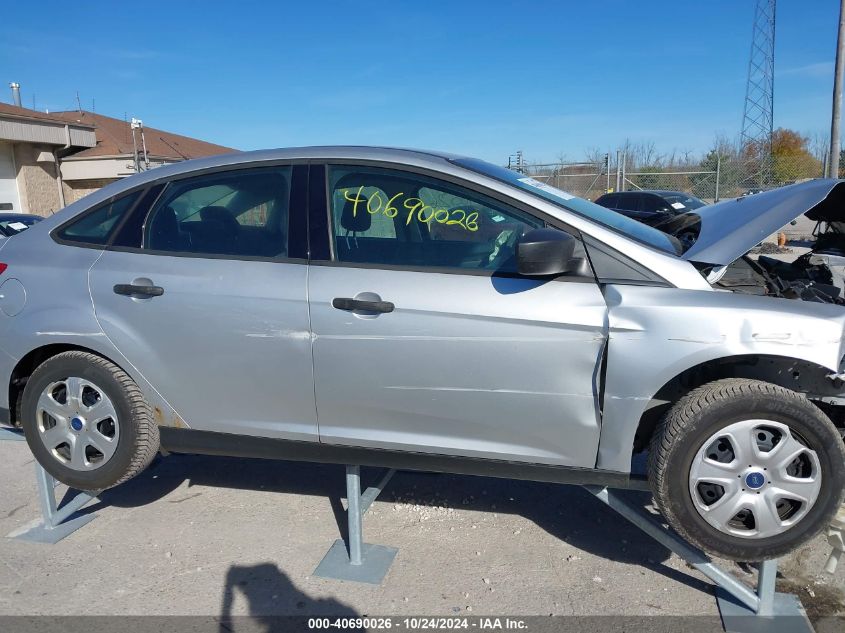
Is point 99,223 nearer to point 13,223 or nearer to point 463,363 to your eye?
point 463,363

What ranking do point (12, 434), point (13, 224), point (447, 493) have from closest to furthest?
point (12, 434), point (447, 493), point (13, 224)

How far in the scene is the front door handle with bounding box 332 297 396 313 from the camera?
267cm

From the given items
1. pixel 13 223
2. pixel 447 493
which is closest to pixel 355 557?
pixel 447 493

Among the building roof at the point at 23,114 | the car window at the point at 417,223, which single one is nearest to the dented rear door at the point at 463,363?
the car window at the point at 417,223

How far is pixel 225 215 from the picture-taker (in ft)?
10.1

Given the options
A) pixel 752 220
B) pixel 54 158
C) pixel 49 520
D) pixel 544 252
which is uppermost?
pixel 54 158

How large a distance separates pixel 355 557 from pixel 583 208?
1947mm

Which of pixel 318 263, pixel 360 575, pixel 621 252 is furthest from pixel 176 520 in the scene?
pixel 621 252

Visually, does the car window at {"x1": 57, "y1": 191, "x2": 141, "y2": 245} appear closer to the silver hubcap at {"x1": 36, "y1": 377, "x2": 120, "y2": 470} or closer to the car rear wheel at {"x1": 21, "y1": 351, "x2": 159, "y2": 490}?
the car rear wheel at {"x1": 21, "y1": 351, "x2": 159, "y2": 490}

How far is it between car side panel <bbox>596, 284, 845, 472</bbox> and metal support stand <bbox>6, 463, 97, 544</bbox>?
282 cm

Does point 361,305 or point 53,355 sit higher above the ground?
point 361,305

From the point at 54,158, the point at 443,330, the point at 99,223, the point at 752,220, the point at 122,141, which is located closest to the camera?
the point at 443,330

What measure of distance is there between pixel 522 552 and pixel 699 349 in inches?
54.7

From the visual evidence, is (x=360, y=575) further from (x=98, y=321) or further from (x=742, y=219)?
(x=742, y=219)
